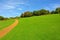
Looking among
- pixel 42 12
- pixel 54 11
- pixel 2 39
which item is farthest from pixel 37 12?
pixel 2 39

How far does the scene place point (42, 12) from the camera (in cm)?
7575

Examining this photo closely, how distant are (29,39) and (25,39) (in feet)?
1.32

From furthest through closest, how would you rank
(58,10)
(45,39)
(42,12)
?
1. (42,12)
2. (58,10)
3. (45,39)

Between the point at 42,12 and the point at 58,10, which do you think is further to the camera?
the point at 42,12

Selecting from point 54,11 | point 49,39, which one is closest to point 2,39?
point 49,39

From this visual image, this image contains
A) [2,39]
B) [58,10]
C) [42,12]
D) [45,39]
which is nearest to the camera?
[45,39]

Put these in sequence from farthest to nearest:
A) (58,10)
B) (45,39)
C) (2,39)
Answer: (58,10), (2,39), (45,39)

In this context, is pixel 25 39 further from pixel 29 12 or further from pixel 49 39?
pixel 29 12

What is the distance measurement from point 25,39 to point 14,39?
1.15m

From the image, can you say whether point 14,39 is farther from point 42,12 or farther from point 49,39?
point 42,12

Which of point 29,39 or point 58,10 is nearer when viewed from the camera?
point 29,39

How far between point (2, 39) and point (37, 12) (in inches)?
2488

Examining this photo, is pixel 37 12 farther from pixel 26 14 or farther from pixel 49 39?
pixel 49 39

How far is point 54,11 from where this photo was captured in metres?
70.9
